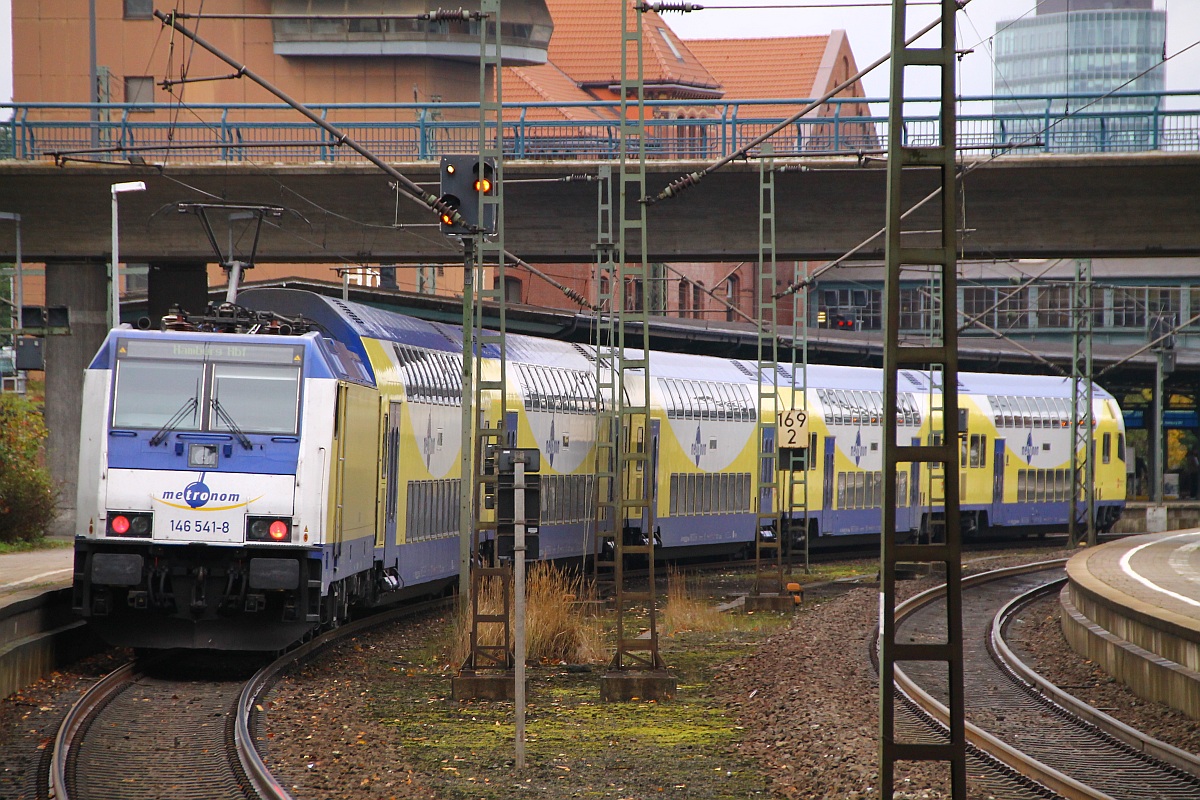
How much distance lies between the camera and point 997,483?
1699 inches

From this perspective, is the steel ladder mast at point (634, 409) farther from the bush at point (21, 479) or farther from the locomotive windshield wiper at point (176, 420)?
the bush at point (21, 479)

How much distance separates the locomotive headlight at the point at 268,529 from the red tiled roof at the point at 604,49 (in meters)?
53.5

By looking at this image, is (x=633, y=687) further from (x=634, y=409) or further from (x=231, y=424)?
(x=231, y=424)

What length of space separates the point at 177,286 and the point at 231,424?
1747cm

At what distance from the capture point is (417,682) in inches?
640

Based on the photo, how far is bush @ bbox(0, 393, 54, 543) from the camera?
101 feet

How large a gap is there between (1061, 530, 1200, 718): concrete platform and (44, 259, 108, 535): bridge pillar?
65.6ft

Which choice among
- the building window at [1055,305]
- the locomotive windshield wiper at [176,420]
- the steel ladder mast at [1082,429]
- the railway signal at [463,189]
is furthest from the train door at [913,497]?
the building window at [1055,305]

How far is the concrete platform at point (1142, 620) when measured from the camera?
1497 cm

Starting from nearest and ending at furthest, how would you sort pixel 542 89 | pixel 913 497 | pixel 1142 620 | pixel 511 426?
pixel 1142 620 → pixel 511 426 → pixel 913 497 → pixel 542 89

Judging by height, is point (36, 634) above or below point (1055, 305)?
below

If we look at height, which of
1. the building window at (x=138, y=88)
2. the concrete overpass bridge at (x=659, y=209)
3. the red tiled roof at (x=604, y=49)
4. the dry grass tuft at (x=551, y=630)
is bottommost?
the dry grass tuft at (x=551, y=630)

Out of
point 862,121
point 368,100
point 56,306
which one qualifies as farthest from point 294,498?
point 368,100

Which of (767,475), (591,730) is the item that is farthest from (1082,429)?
(591,730)
